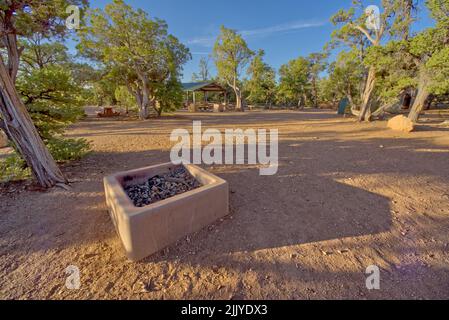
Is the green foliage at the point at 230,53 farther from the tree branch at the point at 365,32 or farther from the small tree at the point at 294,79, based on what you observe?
the tree branch at the point at 365,32

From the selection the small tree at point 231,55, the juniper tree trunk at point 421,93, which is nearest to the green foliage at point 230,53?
the small tree at point 231,55

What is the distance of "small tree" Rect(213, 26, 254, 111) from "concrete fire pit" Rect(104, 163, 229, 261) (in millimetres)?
21268

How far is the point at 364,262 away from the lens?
1.87 m

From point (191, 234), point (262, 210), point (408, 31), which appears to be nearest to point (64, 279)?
point (191, 234)

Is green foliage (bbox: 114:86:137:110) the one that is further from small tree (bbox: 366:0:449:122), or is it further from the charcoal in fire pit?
small tree (bbox: 366:0:449:122)

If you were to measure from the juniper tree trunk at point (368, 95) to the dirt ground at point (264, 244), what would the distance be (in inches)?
326

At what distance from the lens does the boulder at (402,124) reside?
7750 mm

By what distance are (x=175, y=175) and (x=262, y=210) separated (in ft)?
4.81

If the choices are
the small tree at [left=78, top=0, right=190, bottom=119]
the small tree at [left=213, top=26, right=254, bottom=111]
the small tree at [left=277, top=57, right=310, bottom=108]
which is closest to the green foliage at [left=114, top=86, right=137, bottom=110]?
the small tree at [left=78, top=0, right=190, bottom=119]

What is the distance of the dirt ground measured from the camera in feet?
5.34

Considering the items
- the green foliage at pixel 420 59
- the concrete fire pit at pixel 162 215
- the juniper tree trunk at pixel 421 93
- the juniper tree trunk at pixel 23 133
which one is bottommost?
the concrete fire pit at pixel 162 215

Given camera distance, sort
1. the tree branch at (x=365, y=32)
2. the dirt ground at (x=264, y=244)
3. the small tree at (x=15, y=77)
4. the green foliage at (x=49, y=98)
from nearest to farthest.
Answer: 1. the dirt ground at (x=264, y=244)
2. the small tree at (x=15, y=77)
3. the green foliage at (x=49, y=98)
4. the tree branch at (x=365, y=32)

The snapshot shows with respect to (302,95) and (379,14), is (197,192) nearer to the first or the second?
(379,14)
